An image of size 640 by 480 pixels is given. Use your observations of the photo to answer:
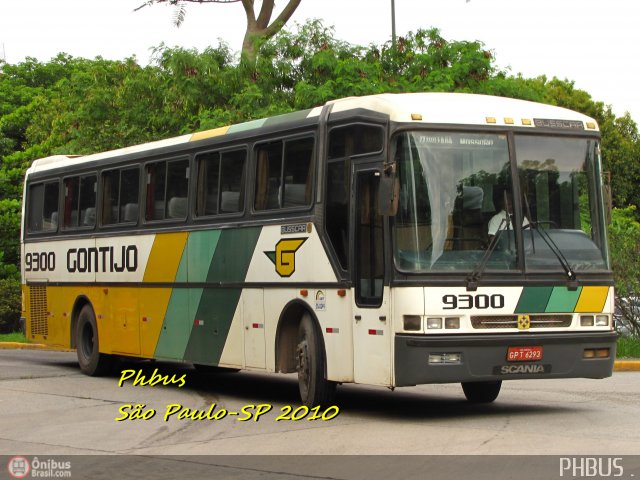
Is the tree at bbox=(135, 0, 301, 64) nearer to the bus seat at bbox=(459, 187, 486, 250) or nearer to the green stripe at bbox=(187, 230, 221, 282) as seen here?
the green stripe at bbox=(187, 230, 221, 282)

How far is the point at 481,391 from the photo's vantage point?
1503 centimetres

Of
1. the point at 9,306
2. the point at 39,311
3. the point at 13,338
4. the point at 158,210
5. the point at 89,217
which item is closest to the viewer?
the point at 158,210

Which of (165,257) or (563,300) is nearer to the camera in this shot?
(563,300)

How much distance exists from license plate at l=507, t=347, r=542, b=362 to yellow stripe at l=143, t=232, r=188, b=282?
19.3 feet

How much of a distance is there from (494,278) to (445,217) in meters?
0.80

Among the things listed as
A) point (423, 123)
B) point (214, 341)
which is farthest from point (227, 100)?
point (423, 123)

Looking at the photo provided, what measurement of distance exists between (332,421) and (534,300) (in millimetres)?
2427

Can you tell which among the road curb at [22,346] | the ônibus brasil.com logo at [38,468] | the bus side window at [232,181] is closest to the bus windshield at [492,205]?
the bus side window at [232,181]

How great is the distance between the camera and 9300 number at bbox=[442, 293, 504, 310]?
12.7 meters

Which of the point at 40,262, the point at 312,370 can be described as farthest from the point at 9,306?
the point at 312,370

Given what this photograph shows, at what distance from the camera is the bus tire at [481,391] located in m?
14.9

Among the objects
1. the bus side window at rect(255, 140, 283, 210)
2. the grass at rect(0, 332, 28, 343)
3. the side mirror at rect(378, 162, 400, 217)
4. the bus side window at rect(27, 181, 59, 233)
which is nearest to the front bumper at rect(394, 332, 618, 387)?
the side mirror at rect(378, 162, 400, 217)

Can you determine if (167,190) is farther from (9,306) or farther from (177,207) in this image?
(9,306)

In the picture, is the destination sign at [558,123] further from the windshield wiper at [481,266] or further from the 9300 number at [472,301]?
the 9300 number at [472,301]
